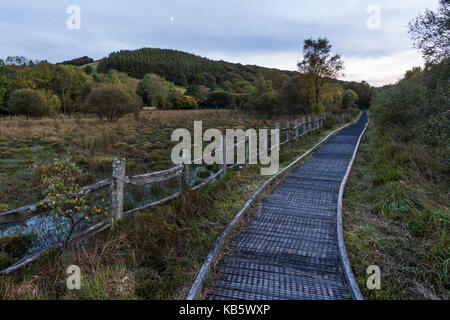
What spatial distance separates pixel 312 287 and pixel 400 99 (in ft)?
49.4

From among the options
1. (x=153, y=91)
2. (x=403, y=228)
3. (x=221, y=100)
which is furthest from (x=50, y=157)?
(x=221, y=100)

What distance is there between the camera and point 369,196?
248 inches

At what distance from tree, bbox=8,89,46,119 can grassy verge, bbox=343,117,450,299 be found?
33.8 meters

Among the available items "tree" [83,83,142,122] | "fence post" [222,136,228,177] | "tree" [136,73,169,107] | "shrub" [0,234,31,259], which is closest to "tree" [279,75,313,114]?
"tree" [83,83,142,122]

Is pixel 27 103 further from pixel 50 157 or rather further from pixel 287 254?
pixel 287 254

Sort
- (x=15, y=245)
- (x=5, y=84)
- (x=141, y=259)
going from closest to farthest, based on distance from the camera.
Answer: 1. (x=141, y=259)
2. (x=15, y=245)
3. (x=5, y=84)

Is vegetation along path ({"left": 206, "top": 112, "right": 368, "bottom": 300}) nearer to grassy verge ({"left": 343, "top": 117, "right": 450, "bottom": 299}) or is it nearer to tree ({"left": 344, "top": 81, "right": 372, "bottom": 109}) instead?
grassy verge ({"left": 343, "top": 117, "right": 450, "bottom": 299})

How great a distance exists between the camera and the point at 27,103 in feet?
95.5

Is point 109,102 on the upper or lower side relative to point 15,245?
upper

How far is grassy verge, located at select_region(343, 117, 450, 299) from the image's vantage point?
10.8 ft

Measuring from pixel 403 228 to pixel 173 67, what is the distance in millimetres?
108417

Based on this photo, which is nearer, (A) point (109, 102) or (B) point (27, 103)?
(A) point (109, 102)

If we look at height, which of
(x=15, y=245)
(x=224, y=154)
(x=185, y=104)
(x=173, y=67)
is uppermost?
(x=173, y=67)

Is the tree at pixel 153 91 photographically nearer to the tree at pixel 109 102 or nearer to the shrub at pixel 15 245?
the tree at pixel 109 102
